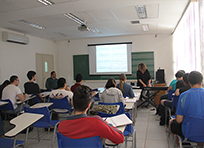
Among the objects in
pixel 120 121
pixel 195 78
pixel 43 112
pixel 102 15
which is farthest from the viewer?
pixel 102 15

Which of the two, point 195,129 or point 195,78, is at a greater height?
point 195,78

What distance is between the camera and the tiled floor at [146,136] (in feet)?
10.6

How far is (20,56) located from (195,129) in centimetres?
667

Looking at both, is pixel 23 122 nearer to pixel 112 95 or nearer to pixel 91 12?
pixel 112 95

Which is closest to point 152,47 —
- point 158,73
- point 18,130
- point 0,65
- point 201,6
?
point 158,73

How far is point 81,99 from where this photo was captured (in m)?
1.62

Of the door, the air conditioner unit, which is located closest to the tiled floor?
the air conditioner unit

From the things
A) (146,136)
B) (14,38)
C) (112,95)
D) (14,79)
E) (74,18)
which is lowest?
(146,136)

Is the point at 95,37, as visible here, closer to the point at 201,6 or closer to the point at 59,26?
the point at 59,26

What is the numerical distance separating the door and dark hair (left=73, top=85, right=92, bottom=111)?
6872mm

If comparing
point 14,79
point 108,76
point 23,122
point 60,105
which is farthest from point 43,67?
point 23,122

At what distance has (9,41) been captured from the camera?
631 cm

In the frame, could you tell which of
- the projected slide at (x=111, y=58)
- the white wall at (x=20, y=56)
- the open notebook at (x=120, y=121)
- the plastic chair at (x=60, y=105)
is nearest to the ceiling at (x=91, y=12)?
the white wall at (x=20, y=56)

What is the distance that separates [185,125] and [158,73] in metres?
5.48
